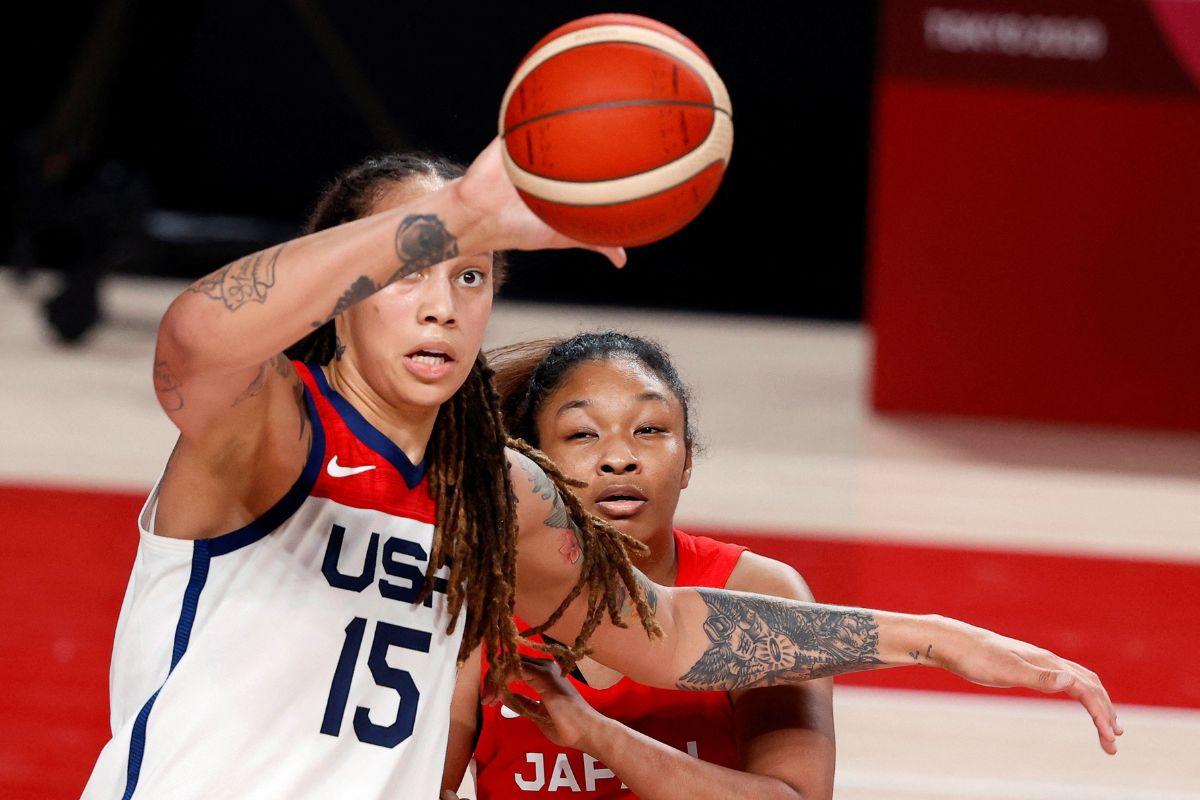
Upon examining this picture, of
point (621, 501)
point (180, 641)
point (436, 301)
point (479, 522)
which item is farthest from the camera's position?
point (621, 501)

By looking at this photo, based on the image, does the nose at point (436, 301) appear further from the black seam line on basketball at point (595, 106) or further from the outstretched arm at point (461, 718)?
the outstretched arm at point (461, 718)

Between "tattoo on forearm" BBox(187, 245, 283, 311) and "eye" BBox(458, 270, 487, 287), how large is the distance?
17.8 inches

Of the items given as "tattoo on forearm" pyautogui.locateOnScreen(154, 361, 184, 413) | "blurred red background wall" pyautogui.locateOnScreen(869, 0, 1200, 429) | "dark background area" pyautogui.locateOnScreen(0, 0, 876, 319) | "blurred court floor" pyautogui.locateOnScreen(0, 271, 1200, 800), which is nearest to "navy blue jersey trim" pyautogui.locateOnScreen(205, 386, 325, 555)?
"tattoo on forearm" pyautogui.locateOnScreen(154, 361, 184, 413)

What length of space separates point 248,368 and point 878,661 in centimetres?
112

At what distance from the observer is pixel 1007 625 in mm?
4902

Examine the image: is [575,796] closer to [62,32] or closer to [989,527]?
[989,527]

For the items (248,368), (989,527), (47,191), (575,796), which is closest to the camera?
(248,368)

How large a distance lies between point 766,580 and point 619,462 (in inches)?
→ 12.6

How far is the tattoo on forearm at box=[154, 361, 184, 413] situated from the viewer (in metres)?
1.69

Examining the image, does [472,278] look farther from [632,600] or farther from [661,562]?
[661,562]

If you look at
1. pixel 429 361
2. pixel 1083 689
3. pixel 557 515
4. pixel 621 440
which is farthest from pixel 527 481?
pixel 1083 689

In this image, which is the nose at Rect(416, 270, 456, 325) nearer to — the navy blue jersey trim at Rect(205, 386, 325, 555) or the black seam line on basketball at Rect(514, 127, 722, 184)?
the navy blue jersey trim at Rect(205, 386, 325, 555)

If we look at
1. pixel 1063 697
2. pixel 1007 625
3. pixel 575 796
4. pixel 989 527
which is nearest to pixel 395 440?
pixel 575 796

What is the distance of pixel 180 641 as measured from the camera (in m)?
1.90
